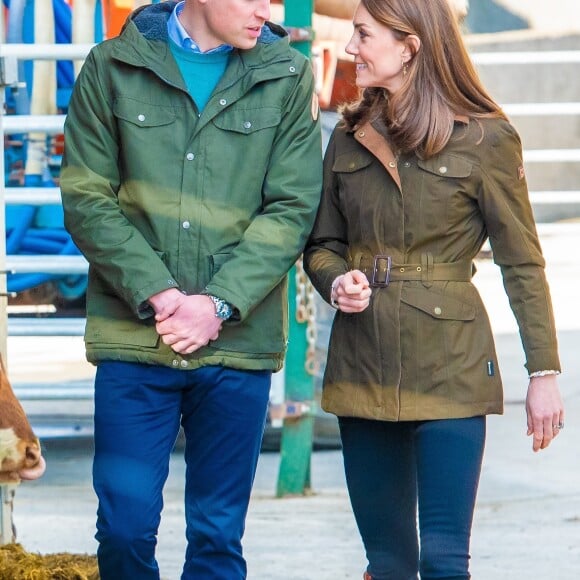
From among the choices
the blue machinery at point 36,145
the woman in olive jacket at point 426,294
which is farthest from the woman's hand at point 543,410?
the blue machinery at point 36,145

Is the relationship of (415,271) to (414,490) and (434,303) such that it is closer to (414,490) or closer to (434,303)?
(434,303)

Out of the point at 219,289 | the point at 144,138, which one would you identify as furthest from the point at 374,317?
the point at 144,138

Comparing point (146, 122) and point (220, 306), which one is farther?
point (146, 122)

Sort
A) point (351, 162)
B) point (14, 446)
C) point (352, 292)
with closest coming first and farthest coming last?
point (14, 446) < point (352, 292) < point (351, 162)

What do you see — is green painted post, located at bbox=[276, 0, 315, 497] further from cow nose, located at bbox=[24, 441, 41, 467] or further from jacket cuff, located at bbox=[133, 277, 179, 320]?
cow nose, located at bbox=[24, 441, 41, 467]

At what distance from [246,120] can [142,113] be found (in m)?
0.26

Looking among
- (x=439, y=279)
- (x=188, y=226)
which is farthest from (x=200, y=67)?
(x=439, y=279)

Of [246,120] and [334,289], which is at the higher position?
[246,120]

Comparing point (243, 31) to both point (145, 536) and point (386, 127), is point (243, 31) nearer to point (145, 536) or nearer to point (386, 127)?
point (386, 127)

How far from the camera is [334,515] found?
19.0ft

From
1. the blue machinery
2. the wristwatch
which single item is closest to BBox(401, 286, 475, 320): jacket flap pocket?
the wristwatch

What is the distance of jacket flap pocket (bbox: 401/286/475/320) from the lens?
341 centimetres

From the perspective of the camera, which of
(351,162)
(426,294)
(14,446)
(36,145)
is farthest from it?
(36,145)

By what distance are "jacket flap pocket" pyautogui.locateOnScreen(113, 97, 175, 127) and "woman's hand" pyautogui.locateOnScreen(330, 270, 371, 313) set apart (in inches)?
23.4
